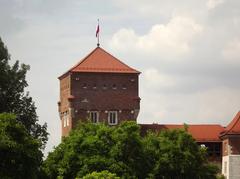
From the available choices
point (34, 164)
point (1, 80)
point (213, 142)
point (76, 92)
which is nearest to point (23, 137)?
point (34, 164)

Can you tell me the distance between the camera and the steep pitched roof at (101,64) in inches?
3730

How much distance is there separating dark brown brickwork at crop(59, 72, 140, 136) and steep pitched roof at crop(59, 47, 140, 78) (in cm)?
46

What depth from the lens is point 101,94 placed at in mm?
94250

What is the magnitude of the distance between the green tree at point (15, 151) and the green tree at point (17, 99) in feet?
46.7

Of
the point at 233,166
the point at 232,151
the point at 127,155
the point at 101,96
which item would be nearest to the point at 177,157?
the point at 127,155

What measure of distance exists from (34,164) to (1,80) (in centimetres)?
1663

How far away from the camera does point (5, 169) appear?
64562 millimetres

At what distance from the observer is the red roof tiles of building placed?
9650 centimetres

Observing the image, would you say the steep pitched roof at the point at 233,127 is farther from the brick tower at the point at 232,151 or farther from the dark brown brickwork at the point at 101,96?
the dark brown brickwork at the point at 101,96

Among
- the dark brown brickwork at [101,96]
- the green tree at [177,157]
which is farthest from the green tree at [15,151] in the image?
the dark brown brickwork at [101,96]

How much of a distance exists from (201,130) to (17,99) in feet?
79.5

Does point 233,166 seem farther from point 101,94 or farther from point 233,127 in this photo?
point 101,94

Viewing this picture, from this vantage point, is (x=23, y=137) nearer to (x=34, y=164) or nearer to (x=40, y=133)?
(x=34, y=164)

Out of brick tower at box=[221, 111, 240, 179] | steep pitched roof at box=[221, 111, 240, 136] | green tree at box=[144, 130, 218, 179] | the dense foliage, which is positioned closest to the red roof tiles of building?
steep pitched roof at box=[221, 111, 240, 136]
